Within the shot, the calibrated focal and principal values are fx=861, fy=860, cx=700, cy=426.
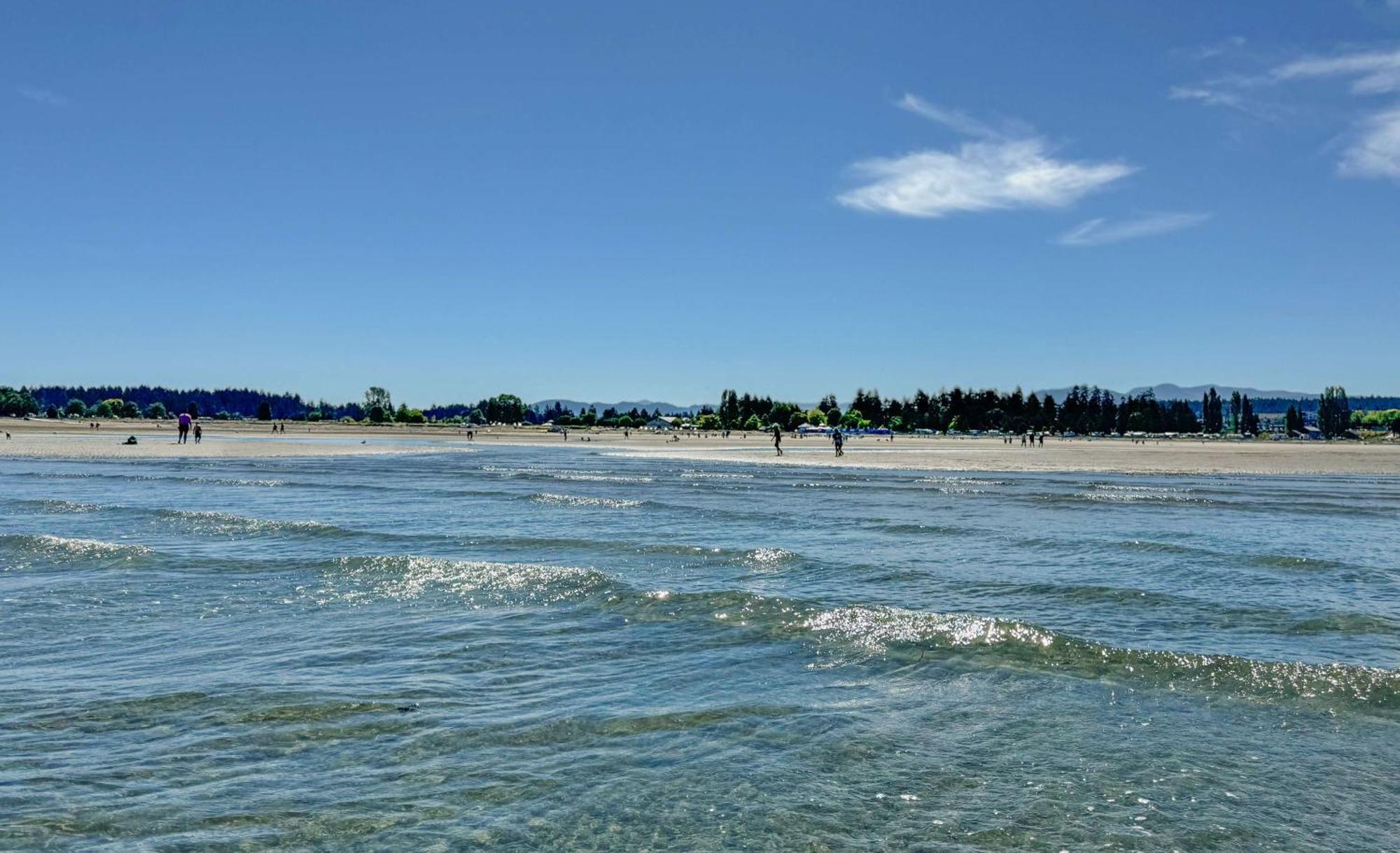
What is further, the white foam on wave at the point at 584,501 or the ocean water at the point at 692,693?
the white foam on wave at the point at 584,501

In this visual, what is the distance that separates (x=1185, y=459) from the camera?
69188mm

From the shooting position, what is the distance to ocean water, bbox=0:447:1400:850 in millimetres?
5305

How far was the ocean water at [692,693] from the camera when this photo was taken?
530 centimetres

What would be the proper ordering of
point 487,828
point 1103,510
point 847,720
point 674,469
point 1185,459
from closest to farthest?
point 487,828
point 847,720
point 1103,510
point 674,469
point 1185,459

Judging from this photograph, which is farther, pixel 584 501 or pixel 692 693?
pixel 584 501

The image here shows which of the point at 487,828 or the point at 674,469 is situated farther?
the point at 674,469

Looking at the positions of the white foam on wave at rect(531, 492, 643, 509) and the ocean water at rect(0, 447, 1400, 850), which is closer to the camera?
the ocean water at rect(0, 447, 1400, 850)

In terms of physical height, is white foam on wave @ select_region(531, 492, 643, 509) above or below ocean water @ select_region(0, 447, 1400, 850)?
below

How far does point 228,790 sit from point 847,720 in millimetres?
4585

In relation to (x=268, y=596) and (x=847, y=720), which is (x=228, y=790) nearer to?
(x=847, y=720)

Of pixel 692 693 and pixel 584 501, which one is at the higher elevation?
pixel 692 693

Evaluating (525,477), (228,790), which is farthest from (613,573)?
(525,477)

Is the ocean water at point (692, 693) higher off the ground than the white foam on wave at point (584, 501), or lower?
higher

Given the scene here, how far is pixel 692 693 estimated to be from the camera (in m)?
7.93
